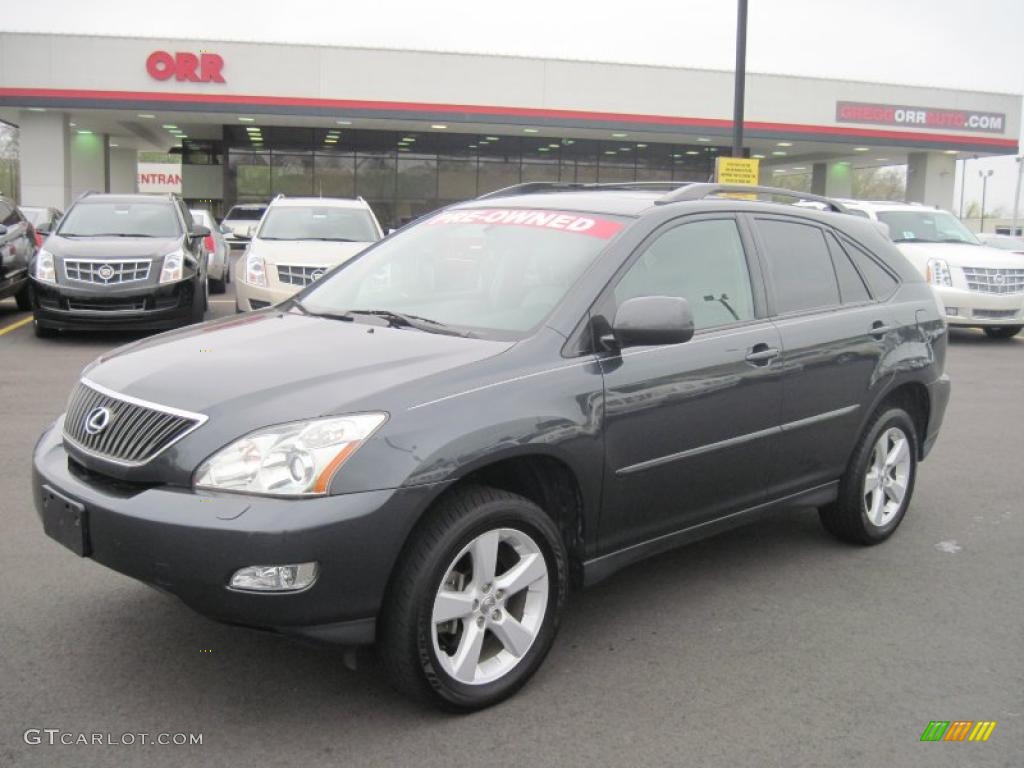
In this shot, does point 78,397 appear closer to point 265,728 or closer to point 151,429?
point 151,429

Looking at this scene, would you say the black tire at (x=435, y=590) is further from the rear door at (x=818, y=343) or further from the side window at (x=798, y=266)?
the side window at (x=798, y=266)

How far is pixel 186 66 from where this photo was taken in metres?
28.1

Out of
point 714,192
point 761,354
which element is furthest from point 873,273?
point 761,354

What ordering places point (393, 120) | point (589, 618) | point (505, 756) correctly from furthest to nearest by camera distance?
point (393, 120) < point (589, 618) < point (505, 756)

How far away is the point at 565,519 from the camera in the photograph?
3.53 m

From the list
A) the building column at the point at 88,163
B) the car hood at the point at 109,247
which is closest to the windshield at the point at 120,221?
the car hood at the point at 109,247

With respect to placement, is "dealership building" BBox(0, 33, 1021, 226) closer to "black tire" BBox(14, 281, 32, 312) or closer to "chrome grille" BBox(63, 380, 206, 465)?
"black tire" BBox(14, 281, 32, 312)

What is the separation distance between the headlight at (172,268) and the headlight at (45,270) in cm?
113

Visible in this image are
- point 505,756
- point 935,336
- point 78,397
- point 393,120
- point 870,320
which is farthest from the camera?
point 393,120

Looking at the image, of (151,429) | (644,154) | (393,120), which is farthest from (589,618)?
(644,154)

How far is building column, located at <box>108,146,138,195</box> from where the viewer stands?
3950 cm

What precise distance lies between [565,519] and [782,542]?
Result: 6.39ft

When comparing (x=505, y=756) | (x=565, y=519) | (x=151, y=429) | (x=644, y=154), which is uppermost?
(x=644, y=154)

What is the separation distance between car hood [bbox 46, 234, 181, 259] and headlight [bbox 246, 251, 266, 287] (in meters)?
1.00
